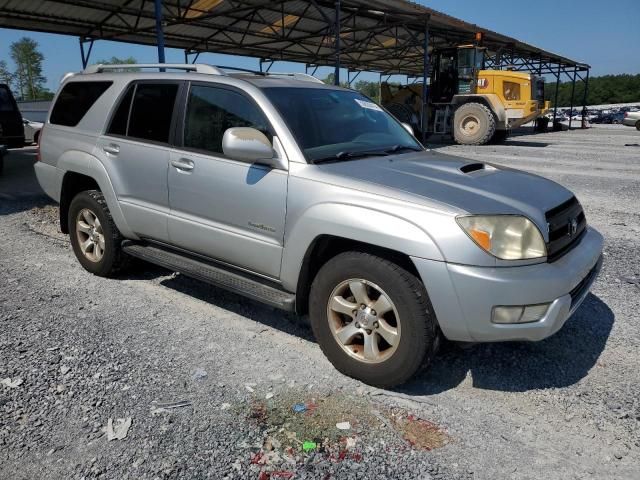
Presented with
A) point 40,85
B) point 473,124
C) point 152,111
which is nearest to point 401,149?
point 152,111

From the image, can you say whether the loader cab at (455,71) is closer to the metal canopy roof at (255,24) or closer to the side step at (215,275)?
the metal canopy roof at (255,24)

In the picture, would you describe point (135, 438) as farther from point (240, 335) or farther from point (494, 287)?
point (494, 287)

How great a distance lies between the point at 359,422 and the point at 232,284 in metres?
1.32

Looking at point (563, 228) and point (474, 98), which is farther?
point (474, 98)

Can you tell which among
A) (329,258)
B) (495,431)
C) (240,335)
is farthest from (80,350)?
(495,431)

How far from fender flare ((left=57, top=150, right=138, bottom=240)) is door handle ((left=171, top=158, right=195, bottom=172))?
855 millimetres

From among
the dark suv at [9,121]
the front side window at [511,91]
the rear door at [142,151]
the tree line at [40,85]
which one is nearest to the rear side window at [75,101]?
the rear door at [142,151]

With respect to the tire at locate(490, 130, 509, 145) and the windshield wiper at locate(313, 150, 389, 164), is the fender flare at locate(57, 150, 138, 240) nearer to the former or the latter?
the windshield wiper at locate(313, 150, 389, 164)

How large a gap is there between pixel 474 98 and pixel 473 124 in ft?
3.07

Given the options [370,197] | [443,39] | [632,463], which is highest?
[443,39]

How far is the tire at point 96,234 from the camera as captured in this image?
456 cm

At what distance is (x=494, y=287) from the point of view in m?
2.60

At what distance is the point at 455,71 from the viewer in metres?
18.8

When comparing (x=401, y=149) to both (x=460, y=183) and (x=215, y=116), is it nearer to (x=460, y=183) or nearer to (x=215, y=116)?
(x=460, y=183)
